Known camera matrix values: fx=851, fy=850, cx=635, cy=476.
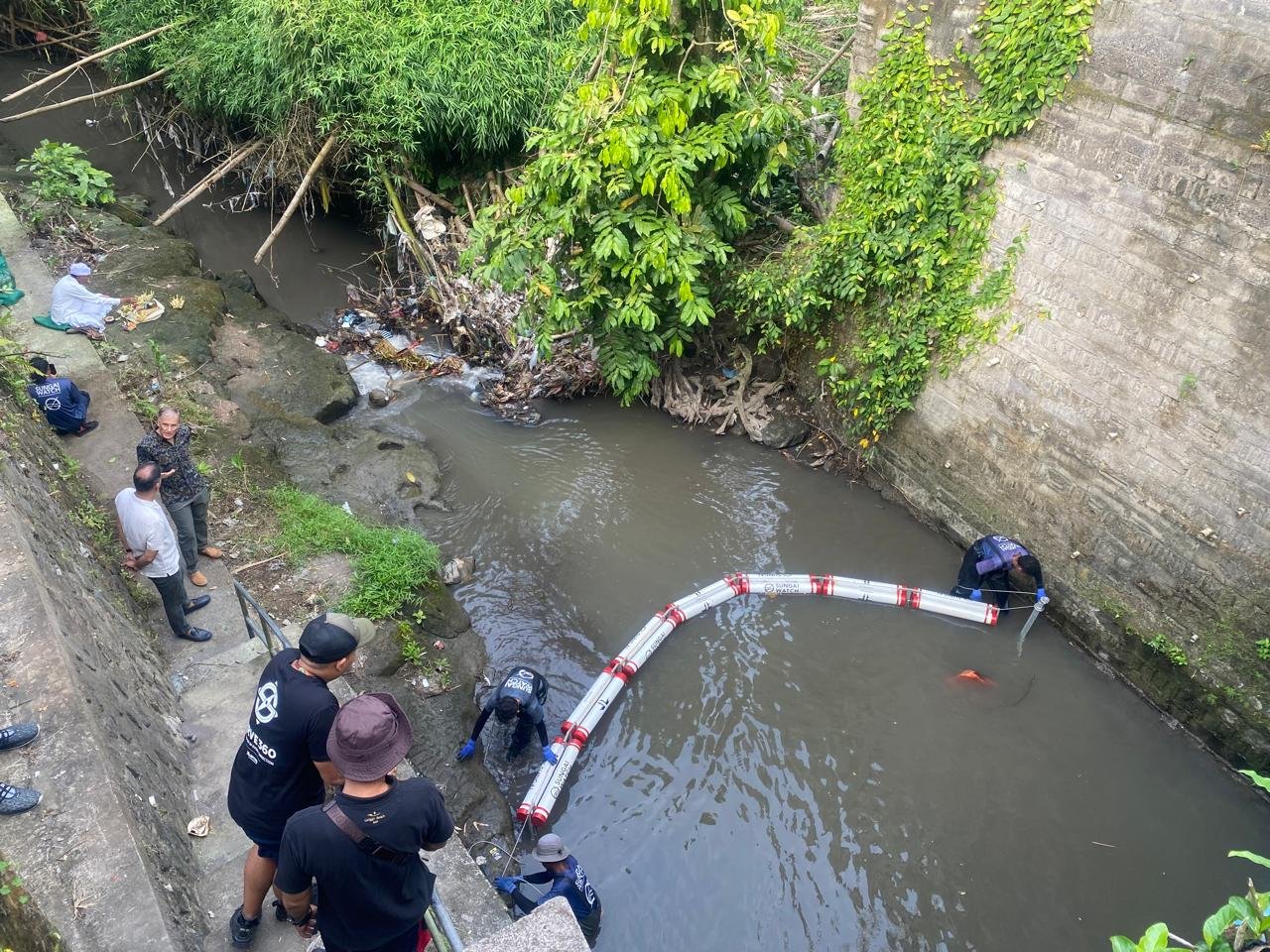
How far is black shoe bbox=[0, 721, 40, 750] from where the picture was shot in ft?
12.1

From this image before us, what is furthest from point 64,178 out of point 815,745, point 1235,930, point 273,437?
point 1235,930

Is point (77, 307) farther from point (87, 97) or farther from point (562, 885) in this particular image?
point (562, 885)

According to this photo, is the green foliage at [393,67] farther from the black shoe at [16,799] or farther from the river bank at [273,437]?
the black shoe at [16,799]

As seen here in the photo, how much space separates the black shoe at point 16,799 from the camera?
11.5ft

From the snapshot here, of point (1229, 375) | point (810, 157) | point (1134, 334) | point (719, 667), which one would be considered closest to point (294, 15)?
point (810, 157)

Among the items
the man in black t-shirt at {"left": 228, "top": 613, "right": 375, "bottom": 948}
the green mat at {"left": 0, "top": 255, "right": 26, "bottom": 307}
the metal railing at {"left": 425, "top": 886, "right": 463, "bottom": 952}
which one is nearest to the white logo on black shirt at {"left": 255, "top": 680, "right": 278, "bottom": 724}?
the man in black t-shirt at {"left": 228, "top": 613, "right": 375, "bottom": 948}

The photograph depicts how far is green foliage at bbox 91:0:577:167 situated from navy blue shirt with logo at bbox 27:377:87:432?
17.8ft

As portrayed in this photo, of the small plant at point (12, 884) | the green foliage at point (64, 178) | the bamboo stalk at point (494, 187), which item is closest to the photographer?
the small plant at point (12, 884)

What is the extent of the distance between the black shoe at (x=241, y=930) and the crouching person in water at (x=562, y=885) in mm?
1694

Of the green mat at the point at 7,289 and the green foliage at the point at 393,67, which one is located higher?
the green foliage at the point at 393,67

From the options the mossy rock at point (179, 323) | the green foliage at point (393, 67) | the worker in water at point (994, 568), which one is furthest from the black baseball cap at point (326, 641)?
the green foliage at point (393, 67)

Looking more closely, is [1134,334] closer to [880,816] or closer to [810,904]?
[880,816]

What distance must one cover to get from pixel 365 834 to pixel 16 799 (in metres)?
1.72

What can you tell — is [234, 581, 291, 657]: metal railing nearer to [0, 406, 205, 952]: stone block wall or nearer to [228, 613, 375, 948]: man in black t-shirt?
[0, 406, 205, 952]: stone block wall
